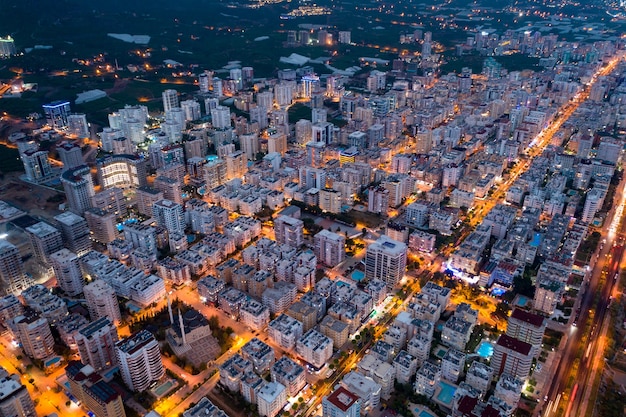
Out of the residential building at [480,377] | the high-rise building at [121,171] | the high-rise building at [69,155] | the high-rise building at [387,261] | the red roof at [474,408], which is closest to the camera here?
the red roof at [474,408]

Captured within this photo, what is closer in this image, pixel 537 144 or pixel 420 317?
pixel 420 317

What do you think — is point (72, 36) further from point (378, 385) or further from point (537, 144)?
point (378, 385)

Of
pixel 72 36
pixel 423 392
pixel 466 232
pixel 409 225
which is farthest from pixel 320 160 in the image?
pixel 72 36

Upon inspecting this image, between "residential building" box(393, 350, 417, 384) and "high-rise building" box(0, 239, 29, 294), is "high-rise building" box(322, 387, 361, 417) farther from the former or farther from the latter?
"high-rise building" box(0, 239, 29, 294)

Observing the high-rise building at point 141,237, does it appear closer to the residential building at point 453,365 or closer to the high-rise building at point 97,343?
the high-rise building at point 97,343

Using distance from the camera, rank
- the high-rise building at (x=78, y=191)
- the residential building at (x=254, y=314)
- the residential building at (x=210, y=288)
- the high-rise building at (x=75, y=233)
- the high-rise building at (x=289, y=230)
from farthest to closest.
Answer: the high-rise building at (x=78, y=191), the high-rise building at (x=289, y=230), the high-rise building at (x=75, y=233), the residential building at (x=210, y=288), the residential building at (x=254, y=314)

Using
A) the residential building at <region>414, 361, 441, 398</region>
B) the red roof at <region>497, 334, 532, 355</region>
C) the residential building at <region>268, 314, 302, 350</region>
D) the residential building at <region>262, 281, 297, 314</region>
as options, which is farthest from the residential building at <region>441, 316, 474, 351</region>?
the residential building at <region>262, 281, 297, 314</region>

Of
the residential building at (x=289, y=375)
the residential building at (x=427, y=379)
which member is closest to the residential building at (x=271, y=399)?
the residential building at (x=289, y=375)
